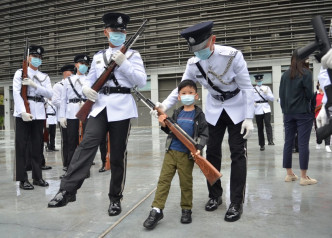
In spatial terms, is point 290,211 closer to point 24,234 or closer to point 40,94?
point 24,234

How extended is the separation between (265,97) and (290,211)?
613cm

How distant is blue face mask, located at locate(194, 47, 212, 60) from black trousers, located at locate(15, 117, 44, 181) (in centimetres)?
272

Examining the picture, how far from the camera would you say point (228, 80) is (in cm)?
301

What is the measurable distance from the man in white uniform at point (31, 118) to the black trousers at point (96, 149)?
61.7 inches

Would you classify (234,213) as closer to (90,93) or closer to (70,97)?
(90,93)

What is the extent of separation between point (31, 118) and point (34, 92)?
0.52 metres

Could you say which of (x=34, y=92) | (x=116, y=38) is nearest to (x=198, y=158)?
(x=116, y=38)

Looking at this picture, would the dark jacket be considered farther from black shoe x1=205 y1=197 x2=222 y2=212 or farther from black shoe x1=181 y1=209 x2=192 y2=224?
black shoe x1=181 y1=209 x2=192 y2=224

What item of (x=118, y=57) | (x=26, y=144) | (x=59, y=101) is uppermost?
(x=118, y=57)

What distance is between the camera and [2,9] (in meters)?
32.7

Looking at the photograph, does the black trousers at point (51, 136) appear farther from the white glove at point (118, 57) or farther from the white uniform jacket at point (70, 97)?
the white glove at point (118, 57)

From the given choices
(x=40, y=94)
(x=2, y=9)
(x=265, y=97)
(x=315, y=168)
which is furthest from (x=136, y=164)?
(x=2, y=9)

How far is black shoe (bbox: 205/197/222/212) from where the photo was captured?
3.04m

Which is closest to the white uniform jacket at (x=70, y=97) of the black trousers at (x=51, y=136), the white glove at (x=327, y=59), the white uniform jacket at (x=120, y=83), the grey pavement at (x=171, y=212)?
the grey pavement at (x=171, y=212)
